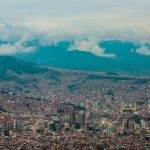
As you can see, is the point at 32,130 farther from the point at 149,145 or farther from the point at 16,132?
the point at 149,145

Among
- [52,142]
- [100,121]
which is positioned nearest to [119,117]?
[100,121]

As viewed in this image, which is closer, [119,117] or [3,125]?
[3,125]

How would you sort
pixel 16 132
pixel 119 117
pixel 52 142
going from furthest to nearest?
pixel 119 117 < pixel 16 132 < pixel 52 142

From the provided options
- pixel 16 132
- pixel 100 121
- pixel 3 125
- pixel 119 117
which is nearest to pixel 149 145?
pixel 16 132

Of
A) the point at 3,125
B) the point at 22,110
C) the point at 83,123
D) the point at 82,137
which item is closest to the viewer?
the point at 82,137

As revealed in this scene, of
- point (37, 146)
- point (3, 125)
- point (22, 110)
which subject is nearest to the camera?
point (37, 146)

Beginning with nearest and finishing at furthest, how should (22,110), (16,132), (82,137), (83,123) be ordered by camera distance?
(82,137) → (16,132) → (83,123) → (22,110)

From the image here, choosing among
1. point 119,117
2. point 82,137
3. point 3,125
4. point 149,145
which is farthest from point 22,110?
point 149,145

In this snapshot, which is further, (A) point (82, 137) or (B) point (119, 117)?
(B) point (119, 117)

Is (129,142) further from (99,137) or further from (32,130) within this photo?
(32,130)
